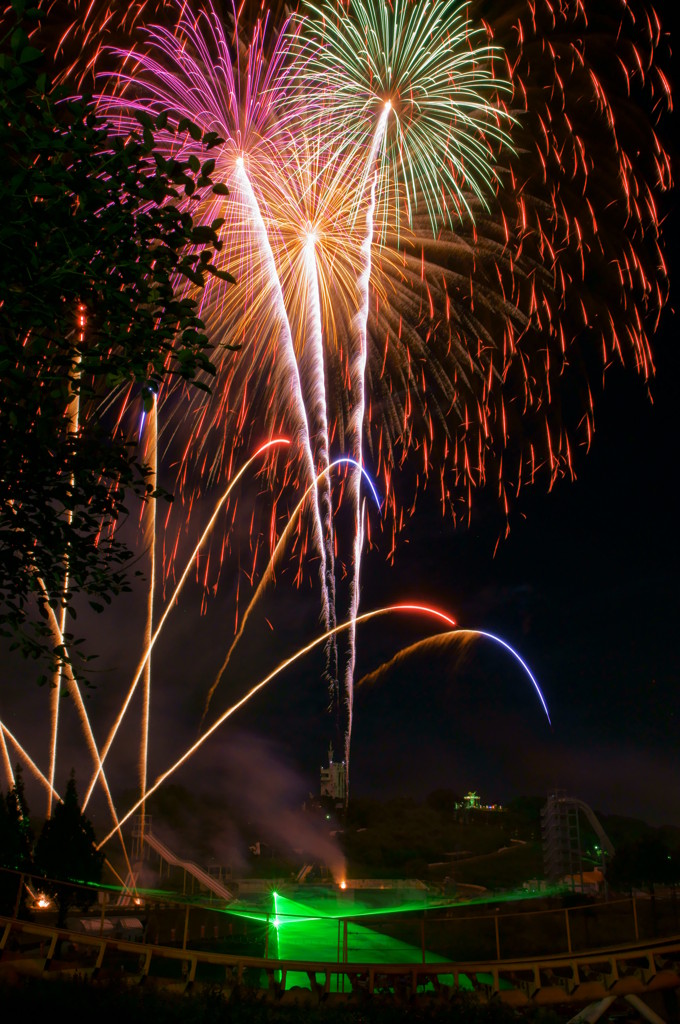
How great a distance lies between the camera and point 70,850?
43938mm

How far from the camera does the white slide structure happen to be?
2061 inches

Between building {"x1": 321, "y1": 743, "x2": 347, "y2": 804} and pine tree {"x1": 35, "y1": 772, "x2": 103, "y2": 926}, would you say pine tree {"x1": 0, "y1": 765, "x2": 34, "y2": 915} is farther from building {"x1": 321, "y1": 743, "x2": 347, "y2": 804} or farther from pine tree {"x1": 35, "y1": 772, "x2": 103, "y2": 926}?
building {"x1": 321, "y1": 743, "x2": 347, "y2": 804}

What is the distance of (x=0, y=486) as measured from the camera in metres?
9.59

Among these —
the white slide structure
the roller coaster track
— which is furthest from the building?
the roller coaster track

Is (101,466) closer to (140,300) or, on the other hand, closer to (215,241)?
(140,300)

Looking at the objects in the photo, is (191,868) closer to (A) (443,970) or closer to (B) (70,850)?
(B) (70,850)

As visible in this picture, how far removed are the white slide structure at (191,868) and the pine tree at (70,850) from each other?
8.65 meters

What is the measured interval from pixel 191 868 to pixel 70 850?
1361cm

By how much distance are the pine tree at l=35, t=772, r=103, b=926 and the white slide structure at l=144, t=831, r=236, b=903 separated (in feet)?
28.4

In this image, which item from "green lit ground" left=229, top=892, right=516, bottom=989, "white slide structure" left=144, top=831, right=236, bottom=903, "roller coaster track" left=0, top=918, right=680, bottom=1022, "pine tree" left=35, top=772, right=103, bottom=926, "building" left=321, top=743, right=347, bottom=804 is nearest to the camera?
"roller coaster track" left=0, top=918, right=680, bottom=1022

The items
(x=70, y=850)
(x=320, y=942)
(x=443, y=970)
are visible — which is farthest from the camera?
(x=70, y=850)

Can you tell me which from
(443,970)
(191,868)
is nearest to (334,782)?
(191,868)

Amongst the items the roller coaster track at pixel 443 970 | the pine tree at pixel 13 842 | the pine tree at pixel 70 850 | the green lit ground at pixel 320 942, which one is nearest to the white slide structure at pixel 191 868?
the pine tree at pixel 70 850

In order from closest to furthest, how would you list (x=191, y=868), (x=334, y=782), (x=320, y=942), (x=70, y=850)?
1. (x=320, y=942)
2. (x=70, y=850)
3. (x=191, y=868)
4. (x=334, y=782)
